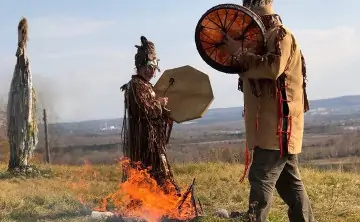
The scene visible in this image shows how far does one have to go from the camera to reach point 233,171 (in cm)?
1017

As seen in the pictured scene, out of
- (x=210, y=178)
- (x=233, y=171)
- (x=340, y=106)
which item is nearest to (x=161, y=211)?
(x=210, y=178)

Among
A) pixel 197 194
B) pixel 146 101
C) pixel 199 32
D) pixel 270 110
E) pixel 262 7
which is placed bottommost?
pixel 197 194

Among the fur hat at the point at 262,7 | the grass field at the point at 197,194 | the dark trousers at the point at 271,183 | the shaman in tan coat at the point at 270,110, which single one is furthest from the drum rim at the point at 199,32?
the grass field at the point at 197,194

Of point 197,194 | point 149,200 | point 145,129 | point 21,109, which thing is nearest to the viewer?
point 149,200

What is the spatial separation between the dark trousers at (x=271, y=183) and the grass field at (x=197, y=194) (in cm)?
62

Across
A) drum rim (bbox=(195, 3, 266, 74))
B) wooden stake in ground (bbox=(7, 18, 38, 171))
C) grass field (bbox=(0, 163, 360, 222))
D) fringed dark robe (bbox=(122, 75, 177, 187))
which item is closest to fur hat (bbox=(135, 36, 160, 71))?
fringed dark robe (bbox=(122, 75, 177, 187))

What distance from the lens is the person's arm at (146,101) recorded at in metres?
5.13

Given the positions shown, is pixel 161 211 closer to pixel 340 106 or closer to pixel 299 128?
pixel 299 128

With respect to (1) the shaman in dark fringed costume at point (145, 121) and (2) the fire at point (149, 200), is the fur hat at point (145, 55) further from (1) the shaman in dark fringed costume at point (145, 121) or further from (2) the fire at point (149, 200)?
(2) the fire at point (149, 200)

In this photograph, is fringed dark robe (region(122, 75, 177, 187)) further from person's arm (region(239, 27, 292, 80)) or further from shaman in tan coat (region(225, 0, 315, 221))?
person's arm (region(239, 27, 292, 80))

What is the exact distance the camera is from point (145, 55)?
17.3 ft

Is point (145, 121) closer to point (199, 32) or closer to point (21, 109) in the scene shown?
point (199, 32)

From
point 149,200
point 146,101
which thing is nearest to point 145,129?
point 146,101

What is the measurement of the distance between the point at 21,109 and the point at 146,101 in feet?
22.4
